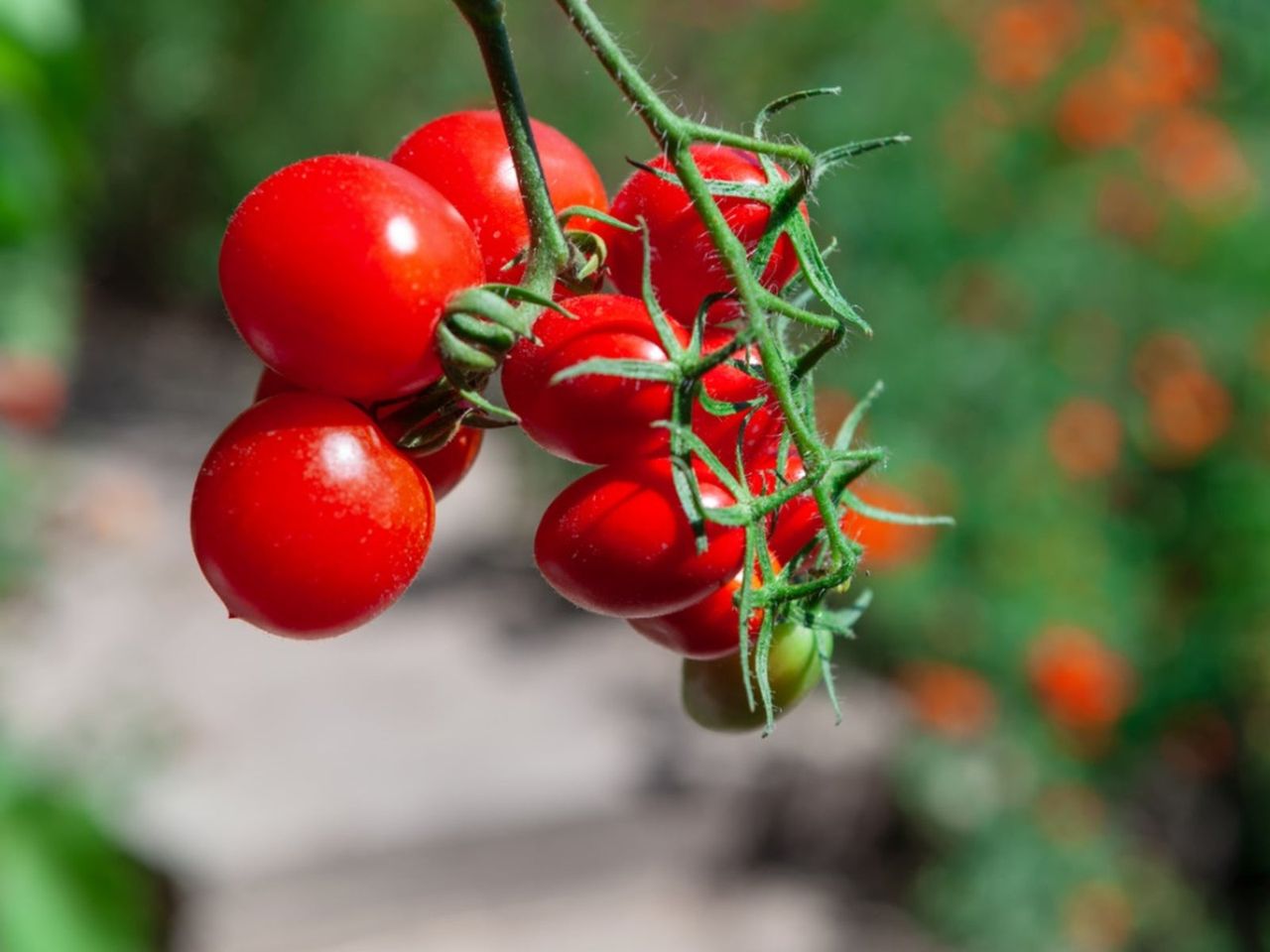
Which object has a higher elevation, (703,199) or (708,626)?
(703,199)

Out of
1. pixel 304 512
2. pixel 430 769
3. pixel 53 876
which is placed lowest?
pixel 430 769

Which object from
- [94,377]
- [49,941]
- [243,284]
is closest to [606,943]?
[49,941]

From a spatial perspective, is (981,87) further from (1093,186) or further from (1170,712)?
(1170,712)

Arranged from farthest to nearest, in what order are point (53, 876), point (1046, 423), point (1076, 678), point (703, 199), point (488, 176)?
point (1046, 423) → point (1076, 678) → point (53, 876) → point (488, 176) → point (703, 199)

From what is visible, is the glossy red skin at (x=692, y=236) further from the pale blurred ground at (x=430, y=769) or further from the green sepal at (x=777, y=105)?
the pale blurred ground at (x=430, y=769)

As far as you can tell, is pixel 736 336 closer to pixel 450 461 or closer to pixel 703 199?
pixel 703 199

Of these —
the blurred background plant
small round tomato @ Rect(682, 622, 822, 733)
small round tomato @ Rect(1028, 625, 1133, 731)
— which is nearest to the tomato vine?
small round tomato @ Rect(682, 622, 822, 733)

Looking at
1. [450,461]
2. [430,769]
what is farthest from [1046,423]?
[450,461]
